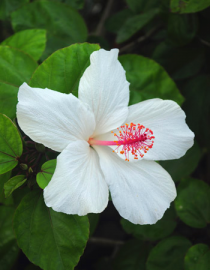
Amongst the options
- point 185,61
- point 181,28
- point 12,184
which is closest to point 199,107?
point 185,61

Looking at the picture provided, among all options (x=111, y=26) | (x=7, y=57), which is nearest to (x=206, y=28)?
(x=111, y=26)

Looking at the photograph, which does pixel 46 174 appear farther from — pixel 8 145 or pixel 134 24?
pixel 134 24

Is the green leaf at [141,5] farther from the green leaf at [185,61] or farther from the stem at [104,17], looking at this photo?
the stem at [104,17]

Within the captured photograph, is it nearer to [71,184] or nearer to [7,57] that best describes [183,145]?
[71,184]

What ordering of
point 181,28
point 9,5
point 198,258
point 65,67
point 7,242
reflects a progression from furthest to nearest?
point 9,5
point 181,28
point 7,242
point 198,258
point 65,67

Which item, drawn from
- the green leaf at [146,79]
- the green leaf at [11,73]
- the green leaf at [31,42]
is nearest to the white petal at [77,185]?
the green leaf at [11,73]
